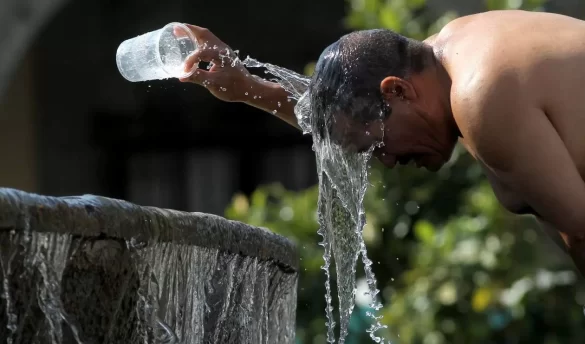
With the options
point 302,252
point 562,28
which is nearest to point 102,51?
point 302,252

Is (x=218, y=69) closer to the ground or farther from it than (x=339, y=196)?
farther from it

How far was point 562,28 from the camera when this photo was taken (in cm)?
282

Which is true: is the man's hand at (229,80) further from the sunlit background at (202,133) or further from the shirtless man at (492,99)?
the sunlit background at (202,133)

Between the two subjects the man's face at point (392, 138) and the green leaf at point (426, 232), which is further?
the green leaf at point (426, 232)

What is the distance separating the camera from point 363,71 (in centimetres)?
282

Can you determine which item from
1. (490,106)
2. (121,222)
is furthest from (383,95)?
(121,222)

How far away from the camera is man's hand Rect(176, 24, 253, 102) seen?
3.26 meters

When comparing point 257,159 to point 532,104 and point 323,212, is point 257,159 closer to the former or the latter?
point 323,212

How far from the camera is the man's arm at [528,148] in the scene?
256 cm

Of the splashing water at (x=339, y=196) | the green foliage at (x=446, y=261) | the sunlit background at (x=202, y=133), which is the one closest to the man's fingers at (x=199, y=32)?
the splashing water at (x=339, y=196)

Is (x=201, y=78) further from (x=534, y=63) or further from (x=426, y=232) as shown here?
(x=426, y=232)

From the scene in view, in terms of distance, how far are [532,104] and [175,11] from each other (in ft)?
22.5

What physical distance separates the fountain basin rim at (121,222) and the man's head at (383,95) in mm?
333

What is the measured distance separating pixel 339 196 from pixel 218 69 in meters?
0.47
